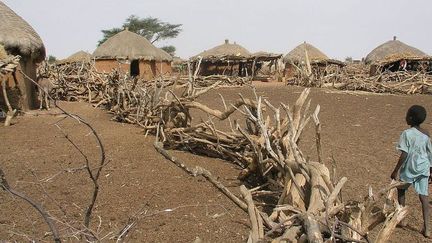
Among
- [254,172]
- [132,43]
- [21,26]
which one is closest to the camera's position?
[254,172]

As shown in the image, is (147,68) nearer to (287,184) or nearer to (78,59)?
(78,59)

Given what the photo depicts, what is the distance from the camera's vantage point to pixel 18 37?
35.2 ft

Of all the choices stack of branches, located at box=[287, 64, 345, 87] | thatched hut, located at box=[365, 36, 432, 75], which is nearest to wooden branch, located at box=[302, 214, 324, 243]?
stack of branches, located at box=[287, 64, 345, 87]

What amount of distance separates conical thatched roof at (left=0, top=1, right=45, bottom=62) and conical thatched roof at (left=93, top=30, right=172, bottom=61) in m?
11.8

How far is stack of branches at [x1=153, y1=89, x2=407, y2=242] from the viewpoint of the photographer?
7.83 ft

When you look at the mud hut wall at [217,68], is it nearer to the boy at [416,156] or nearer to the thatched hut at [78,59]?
the thatched hut at [78,59]

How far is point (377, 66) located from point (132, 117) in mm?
17286

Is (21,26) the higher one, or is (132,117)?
(21,26)

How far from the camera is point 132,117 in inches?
346

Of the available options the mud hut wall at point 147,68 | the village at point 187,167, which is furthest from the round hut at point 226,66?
the village at point 187,167

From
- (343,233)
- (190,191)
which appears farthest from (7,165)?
(343,233)

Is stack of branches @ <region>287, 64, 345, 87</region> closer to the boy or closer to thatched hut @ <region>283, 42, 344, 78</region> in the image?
thatched hut @ <region>283, 42, 344, 78</region>

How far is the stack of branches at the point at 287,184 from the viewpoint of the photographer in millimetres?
2387

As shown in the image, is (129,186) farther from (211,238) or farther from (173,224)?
(211,238)
